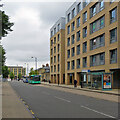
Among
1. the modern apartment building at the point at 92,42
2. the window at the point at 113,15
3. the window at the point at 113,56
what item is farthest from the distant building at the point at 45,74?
the window at the point at 113,15

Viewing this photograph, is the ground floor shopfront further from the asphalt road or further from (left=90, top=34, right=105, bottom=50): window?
the asphalt road

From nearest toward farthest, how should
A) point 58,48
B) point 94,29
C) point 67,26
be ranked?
point 94,29, point 67,26, point 58,48

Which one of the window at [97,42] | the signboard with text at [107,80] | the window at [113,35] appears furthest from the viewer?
the window at [97,42]

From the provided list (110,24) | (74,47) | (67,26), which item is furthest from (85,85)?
(67,26)

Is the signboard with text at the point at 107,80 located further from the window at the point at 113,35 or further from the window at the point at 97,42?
the window at the point at 97,42

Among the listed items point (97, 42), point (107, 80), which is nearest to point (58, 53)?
point (97, 42)

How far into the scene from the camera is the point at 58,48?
6231 cm

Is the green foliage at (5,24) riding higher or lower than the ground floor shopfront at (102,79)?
higher

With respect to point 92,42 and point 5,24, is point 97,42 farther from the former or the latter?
point 5,24

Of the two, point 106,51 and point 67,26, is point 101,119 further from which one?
point 67,26

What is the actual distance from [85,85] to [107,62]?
5.38 m

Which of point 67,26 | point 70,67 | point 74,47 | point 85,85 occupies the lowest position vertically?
point 85,85

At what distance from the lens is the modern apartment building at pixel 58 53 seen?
192 ft

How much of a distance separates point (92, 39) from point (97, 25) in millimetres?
3412
